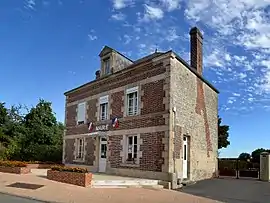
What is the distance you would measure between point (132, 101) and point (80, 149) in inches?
253

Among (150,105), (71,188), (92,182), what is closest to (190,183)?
(150,105)

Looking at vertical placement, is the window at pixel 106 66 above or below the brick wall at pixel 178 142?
above

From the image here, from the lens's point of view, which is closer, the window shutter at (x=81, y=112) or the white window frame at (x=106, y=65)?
the white window frame at (x=106, y=65)

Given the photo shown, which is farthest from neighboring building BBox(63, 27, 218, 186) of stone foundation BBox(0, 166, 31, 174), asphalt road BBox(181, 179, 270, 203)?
stone foundation BBox(0, 166, 31, 174)

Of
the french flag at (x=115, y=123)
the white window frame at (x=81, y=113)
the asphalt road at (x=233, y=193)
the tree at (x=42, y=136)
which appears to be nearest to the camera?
the asphalt road at (x=233, y=193)

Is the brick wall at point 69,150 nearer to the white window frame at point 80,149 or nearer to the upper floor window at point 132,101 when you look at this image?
the white window frame at point 80,149

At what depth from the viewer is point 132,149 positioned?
1672 centimetres

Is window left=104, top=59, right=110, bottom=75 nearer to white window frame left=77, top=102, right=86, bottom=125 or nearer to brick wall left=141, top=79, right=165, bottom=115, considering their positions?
white window frame left=77, top=102, right=86, bottom=125

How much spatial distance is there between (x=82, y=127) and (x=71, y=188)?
980 centimetres

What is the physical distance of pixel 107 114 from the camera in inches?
758

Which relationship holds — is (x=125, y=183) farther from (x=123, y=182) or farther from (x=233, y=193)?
(x=233, y=193)

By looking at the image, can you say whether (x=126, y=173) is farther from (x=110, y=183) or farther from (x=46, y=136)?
(x=46, y=136)

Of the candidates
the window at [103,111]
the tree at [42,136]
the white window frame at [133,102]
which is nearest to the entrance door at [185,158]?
the white window frame at [133,102]

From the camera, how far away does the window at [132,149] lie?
1647 centimetres
